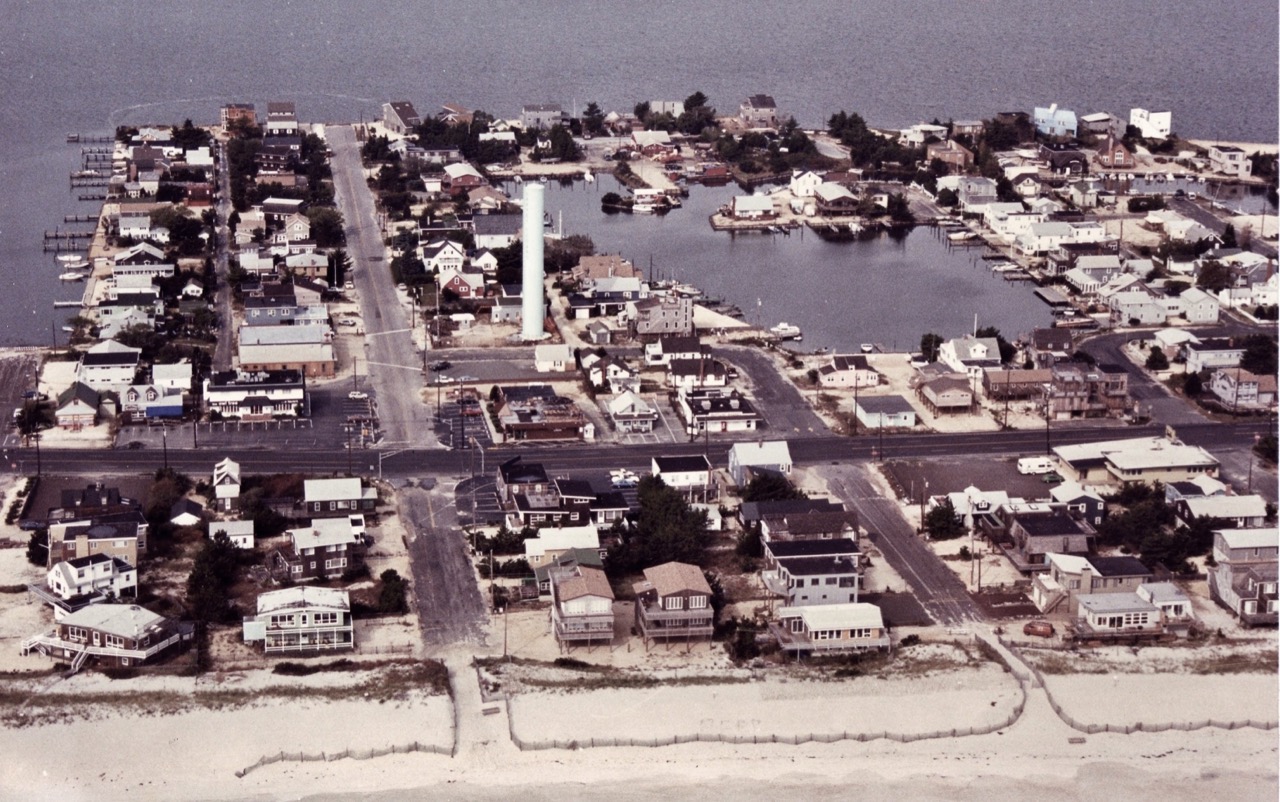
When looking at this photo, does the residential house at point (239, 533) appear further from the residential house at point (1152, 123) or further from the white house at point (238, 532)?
the residential house at point (1152, 123)

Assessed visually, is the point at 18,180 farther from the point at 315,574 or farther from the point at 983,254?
the point at 315,574

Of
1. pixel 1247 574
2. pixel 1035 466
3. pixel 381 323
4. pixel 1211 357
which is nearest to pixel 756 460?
pixel 1035 466

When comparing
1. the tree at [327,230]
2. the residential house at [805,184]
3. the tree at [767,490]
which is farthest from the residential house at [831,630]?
the residential house at [805,184]

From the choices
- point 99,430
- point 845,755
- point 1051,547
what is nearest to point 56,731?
point 845,755

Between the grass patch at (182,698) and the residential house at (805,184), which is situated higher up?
the residential house at (805,184)

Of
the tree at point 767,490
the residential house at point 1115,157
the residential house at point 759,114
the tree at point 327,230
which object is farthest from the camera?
the residential house at point 759,114

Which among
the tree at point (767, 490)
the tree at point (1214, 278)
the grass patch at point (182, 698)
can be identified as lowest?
the grass patch at point (182, 698)

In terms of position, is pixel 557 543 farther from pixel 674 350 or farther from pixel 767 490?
pixel 674 350
